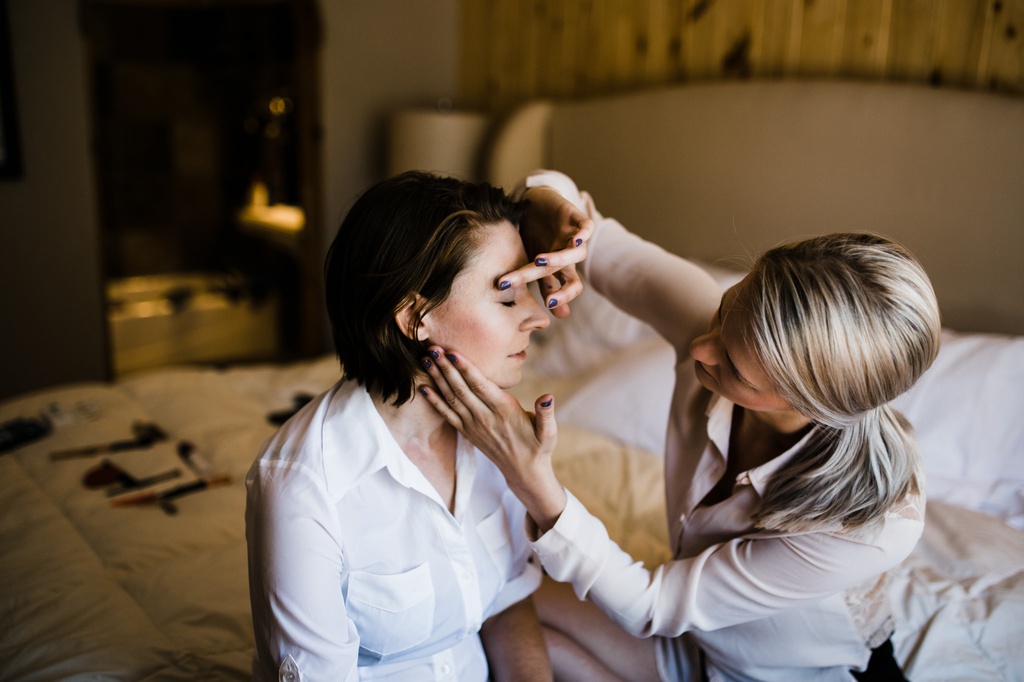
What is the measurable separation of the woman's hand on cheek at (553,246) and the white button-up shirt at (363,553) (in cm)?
27

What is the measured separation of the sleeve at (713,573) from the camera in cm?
105

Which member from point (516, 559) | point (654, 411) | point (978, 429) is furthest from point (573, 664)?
point (978, 429)

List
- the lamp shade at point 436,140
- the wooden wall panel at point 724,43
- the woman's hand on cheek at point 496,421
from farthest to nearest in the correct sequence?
1. the lamp shade at point 436,140
2. the wooden wall panel at point 724,43
3. the woman's hand on cheek at point 496,421

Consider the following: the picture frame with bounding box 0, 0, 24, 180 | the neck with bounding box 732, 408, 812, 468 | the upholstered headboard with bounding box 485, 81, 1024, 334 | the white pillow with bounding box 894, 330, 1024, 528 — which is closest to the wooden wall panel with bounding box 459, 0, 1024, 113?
the upholstered headboard with bounding box 485, 81, 1024, 334

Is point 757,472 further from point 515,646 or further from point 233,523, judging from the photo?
point 233,523

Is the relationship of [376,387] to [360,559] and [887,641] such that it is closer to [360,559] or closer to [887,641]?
[360,559]

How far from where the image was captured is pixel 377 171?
3977 millimetres

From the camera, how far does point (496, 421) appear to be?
100cm

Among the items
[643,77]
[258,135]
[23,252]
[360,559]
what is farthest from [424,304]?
[258,135]

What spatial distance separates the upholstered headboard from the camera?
6.24 ft

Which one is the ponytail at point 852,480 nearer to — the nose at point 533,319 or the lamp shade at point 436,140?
the nose at point 533,319

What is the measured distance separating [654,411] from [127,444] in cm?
133

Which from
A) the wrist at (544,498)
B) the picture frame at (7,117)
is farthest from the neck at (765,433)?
the picture frame at (7,117)

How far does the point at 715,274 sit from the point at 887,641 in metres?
1.20
